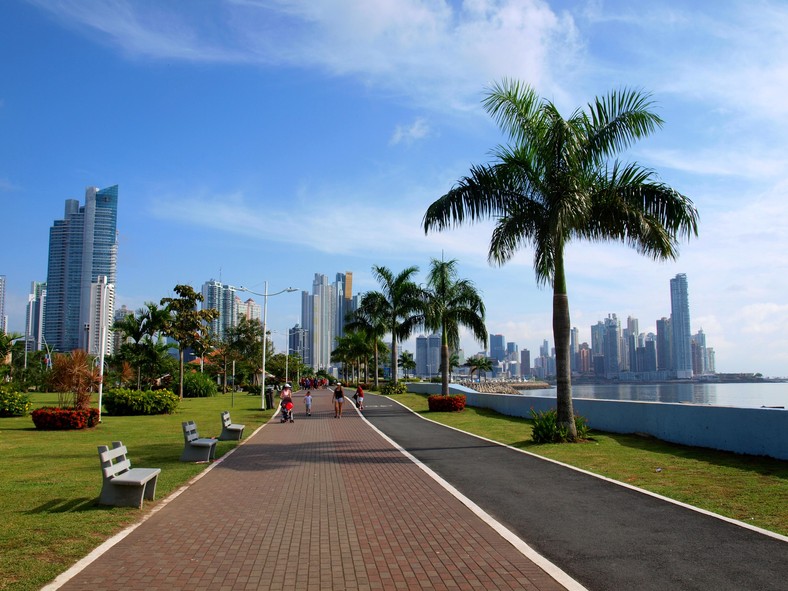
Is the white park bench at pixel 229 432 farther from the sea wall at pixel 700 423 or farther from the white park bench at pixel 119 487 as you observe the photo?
the sea wall at pixel 700 423

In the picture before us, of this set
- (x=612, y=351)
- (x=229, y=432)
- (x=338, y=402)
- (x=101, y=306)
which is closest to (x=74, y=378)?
(x=101, y=306)

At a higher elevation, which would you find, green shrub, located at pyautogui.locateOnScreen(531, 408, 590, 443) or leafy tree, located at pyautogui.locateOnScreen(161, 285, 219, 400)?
leafy tree, located at pyautogui.locateOnScreen(161, 285, 219, 400)

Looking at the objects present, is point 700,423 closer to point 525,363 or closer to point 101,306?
point 101,306

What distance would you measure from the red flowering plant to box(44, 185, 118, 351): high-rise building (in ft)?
307

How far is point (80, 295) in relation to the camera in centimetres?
10944

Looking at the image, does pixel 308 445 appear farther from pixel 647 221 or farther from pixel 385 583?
pixel 385 583

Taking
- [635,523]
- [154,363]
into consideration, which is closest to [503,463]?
[635,523]

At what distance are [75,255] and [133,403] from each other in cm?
10622

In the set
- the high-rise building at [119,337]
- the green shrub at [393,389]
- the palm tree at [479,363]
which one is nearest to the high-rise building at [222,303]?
the high-rise building at [119,337]

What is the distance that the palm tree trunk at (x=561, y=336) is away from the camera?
15258 millimetres

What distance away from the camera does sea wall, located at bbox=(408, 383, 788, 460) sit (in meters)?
11.4

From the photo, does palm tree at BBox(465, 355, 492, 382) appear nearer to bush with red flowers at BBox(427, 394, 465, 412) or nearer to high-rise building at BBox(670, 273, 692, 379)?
high-rise building at BBox(670, 273, 692, 379)

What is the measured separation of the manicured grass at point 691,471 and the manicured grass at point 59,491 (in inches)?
271

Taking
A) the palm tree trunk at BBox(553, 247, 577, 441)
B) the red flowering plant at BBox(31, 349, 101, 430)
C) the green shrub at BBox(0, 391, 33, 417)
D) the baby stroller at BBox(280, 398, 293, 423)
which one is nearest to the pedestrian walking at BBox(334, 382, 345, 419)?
the baby stroller at BBox(280, 398, 293, 423)
